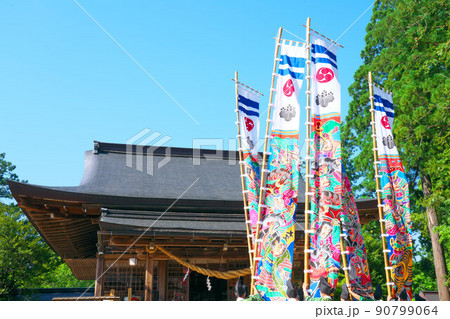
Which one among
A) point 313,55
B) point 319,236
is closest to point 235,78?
point 313,55

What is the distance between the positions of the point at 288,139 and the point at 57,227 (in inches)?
314

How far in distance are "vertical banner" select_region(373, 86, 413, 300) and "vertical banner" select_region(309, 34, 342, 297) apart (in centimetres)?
151

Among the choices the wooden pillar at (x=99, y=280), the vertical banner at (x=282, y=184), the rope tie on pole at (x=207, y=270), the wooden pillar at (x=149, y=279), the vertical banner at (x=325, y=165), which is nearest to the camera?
the vertical banner at (x=325, y=165)

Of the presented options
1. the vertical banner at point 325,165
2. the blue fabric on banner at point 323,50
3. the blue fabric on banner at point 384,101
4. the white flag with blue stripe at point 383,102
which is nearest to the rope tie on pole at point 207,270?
the vertical banner at point 325,165

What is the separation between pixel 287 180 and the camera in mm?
7023

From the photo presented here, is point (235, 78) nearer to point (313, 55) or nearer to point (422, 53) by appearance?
point (313, 55)

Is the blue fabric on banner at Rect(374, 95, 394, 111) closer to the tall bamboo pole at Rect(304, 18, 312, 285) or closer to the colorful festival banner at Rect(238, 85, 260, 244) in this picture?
the tall bamboo pole at Rect(304, 18, 312, 285)

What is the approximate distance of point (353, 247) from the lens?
7258mm

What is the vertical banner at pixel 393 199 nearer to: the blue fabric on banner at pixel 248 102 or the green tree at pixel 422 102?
the blue fabric on banner at pixel 248 102

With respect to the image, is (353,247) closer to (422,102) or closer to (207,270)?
(207,270)

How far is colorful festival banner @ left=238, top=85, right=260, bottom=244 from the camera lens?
8.17 meters

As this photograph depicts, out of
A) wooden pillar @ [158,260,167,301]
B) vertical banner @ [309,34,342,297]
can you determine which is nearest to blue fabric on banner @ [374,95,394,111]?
vertical banner @ [309,34,342,297]

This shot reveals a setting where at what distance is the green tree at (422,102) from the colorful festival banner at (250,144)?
7693mm

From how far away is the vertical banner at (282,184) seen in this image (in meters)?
6.66
